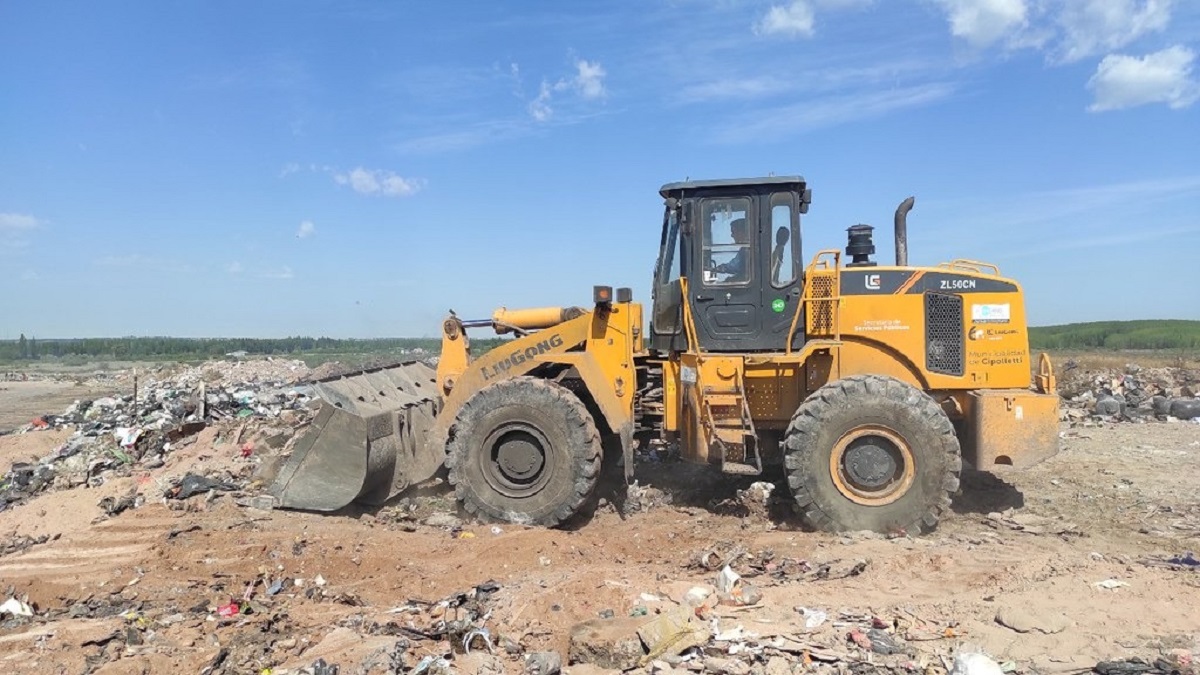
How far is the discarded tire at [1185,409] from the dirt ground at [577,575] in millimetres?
4700

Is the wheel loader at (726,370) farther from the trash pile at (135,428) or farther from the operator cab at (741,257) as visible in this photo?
the trash pile at (135,428)

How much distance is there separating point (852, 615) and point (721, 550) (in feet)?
5.15

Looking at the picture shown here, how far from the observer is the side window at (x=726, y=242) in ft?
22.0

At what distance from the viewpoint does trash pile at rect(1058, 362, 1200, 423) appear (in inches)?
477

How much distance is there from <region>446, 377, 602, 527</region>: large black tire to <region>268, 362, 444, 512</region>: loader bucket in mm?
583

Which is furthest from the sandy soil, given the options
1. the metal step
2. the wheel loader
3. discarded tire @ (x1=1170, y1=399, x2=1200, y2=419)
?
discarded tire @ (x1=1170, y1=399, x2=1200, y2=419)

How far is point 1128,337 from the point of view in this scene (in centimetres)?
4338

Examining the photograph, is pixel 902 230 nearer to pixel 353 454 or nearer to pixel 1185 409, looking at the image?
pixel 353 454

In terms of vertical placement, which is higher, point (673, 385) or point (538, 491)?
point (673, 385)

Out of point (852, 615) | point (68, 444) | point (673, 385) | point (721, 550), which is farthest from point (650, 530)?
point (68, 444)

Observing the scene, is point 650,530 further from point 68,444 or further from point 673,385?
point 68,444

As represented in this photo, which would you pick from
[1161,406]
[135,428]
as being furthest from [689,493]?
[1161,406]

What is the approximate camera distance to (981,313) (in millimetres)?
6605

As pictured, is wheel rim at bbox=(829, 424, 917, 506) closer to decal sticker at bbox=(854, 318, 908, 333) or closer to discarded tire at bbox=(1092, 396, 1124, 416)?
decal sticker at bbox=(854, 318, 908, 333)
